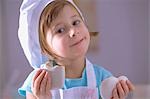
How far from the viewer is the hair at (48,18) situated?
0.64 meters

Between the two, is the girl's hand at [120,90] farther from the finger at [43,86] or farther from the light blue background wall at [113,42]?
the light blue background wall at [113,42]

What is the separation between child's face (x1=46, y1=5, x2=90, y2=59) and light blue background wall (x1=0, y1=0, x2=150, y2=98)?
136cm

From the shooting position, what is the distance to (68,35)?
621 mm

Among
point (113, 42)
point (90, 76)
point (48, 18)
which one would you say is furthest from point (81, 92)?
point (113, 42)

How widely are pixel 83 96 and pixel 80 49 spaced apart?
3.8 inches

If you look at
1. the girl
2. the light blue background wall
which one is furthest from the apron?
the light blue background wall

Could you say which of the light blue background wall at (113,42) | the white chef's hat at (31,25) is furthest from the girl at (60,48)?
the light blue background wall at (113,42)

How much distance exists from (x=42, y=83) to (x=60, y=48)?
0.24ft

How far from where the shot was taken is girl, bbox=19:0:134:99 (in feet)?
2.03

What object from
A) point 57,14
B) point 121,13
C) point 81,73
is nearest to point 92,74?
point 81,73

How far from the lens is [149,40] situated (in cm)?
208

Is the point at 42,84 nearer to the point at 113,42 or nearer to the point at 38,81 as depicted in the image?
the point at 38,81

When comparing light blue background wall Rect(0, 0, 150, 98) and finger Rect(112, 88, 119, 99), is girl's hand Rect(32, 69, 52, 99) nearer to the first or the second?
finger Rect(112, 88, 119, 99)

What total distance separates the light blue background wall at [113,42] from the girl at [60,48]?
1.32 m
